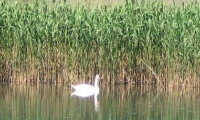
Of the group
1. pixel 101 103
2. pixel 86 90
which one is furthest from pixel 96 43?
pixel 101 103

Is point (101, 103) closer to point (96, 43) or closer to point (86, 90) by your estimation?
point (86, 90)

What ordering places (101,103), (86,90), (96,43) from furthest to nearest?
1. (96,43)
2. (86,90)
3. (101,103)

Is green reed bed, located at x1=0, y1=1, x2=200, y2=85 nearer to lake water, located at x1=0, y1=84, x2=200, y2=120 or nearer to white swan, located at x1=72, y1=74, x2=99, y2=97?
lake water, located at x1=0, y1=84, x2=200, y2=120

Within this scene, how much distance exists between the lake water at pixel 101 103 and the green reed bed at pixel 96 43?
0.46m


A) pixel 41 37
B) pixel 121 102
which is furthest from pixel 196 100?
pixel 41 37

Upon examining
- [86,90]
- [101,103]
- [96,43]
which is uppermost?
[96,43]

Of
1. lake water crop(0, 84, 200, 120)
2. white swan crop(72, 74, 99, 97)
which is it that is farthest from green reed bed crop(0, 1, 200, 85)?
white swan crop(72, 74, 99, 97)

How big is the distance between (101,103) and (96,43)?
3.38 metres

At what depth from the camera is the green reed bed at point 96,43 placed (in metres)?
18.4

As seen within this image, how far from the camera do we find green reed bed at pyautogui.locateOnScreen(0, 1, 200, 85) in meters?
18.4

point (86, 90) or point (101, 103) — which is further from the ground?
point (86, 90)

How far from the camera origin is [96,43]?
18.8 meters

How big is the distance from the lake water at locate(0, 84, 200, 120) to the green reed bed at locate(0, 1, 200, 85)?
0.46m

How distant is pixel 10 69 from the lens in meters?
18.5
